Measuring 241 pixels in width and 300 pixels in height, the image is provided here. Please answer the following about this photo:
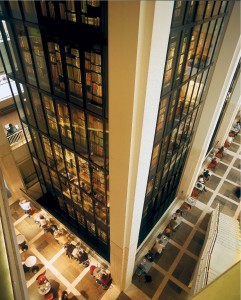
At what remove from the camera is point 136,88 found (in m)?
→ 4.73

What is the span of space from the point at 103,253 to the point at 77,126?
8.07 metres

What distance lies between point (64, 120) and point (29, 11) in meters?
3.75

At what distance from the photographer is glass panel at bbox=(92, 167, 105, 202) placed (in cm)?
920

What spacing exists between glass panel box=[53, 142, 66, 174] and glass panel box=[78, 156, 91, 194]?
118 cm

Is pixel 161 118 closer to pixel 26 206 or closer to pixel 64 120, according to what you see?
pixel 64 120

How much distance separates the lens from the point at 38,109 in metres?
9.68

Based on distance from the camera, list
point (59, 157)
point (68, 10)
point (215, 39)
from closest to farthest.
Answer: point (68, 10)
point (215, 39)
point (59, 157)

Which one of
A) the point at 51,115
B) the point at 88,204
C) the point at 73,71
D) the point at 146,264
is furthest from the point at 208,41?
the point at 146,264

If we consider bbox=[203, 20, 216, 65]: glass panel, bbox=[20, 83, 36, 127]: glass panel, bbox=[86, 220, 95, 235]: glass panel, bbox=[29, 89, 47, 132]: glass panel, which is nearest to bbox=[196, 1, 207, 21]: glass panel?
bbox=[203, 20, 216, 65]: glass panel

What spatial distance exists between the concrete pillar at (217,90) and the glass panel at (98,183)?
6528mm

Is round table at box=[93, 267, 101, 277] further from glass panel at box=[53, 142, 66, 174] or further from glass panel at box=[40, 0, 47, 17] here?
glass panel at box=[40, 0, 47, 17]

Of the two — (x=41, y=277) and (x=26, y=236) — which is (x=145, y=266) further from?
(x=26, y=236)

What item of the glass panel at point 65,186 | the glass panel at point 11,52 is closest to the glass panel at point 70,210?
the glass panel at point 65,186

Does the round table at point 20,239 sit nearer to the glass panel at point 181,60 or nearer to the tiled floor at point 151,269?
the tiled floor at point 151,269
